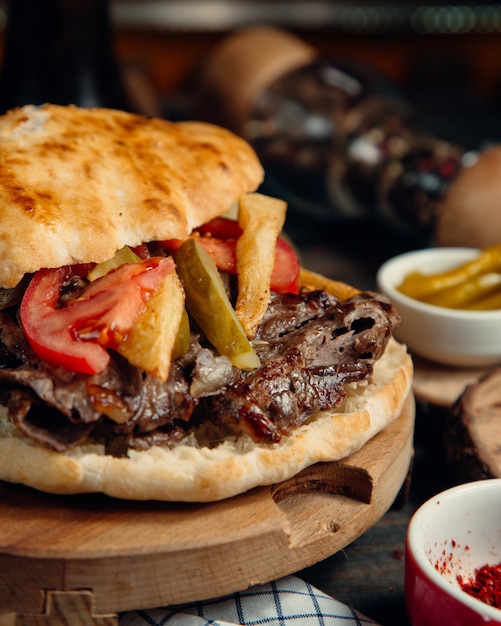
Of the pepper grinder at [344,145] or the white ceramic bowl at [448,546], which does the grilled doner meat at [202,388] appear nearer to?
the white ceramic bowl at [448,546]

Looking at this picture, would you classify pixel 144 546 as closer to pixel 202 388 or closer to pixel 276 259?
pixel 202 388

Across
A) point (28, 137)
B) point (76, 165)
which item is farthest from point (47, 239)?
point (28, 137)

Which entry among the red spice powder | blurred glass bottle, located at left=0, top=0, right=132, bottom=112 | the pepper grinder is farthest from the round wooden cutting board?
blurred glass bottle, located at left=0, top=0, right=132, bottom=112

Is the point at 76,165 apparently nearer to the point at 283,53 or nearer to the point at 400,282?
the point at 400,282

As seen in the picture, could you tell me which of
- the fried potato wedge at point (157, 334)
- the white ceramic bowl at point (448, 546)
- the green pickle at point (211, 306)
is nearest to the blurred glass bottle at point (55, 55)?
the green pickle at point (211, 306)

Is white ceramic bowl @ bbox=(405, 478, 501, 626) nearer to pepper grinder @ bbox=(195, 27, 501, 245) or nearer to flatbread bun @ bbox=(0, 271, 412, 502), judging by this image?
flatbread bun @ bbox=(0, 271, 412, 502)

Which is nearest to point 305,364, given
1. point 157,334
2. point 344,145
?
point 157,334
